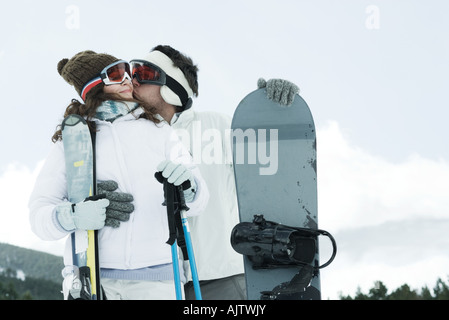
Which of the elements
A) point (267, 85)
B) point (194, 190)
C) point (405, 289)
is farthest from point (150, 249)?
point (405, 289)

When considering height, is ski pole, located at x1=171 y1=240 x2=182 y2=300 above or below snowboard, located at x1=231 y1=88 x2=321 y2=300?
below

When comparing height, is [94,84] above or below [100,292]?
above

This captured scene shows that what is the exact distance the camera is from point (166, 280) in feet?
8.15

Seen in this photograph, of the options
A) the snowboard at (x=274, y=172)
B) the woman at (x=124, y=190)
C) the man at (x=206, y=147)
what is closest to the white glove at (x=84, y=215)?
the woman at (x=124, y=190)

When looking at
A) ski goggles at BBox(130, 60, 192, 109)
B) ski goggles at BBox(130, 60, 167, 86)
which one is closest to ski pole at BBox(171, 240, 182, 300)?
ski goggles at BBox(130, 60, 192, 109)

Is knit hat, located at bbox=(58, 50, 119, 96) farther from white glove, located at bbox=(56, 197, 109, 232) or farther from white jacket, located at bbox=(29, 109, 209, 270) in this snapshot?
white glove, located at bbox=(56, 197, 109, 232)

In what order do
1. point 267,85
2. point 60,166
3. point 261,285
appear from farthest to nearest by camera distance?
point 267,85
point 261,285
point 60,166

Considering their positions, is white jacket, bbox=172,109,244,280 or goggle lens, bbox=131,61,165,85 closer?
white jacket, bbox=172,109,244,280

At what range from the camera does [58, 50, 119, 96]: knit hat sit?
2848 mm

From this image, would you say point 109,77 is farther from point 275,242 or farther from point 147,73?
point 275,242

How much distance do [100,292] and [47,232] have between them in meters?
0.40

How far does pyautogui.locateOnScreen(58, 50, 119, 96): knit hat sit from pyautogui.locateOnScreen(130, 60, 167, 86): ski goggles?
73cm
